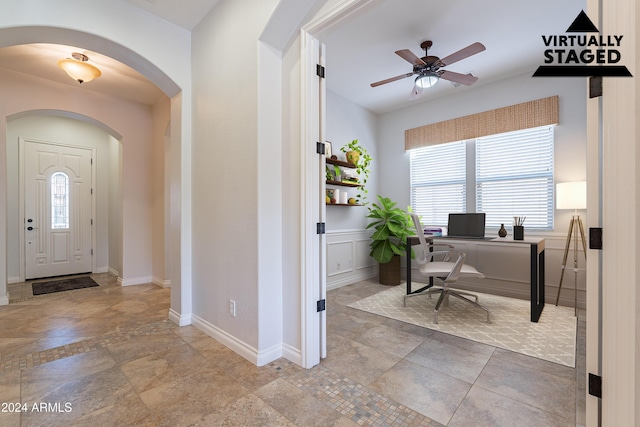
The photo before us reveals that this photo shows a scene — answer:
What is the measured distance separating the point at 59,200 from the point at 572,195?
7.70 m

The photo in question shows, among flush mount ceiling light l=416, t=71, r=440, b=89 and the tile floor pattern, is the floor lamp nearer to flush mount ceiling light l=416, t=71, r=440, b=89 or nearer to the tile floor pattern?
the tile floor pattern

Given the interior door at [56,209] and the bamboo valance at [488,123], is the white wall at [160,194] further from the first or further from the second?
the bamboo valance at [488,123]

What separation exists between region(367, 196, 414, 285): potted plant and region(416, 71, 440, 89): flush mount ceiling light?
1959 millimetres

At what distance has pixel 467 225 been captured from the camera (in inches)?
153

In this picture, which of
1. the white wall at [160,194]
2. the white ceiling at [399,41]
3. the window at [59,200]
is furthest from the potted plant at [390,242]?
the window at [59,200]

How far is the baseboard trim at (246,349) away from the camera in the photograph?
204 cm

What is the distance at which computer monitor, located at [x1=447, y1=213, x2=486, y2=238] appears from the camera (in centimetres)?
378

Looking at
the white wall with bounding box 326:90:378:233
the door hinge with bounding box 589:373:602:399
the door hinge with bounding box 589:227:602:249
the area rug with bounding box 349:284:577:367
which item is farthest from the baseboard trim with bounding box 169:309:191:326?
the door hinge with bounding box 589:227:602:249

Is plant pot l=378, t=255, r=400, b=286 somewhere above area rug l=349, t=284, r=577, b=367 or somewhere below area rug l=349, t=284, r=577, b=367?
above

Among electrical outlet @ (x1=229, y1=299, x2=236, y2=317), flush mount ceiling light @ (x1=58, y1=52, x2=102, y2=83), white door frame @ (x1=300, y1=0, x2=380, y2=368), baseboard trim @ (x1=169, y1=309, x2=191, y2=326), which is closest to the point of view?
white door frame @ (x1=300, y1=0, x2=380, y2=368)

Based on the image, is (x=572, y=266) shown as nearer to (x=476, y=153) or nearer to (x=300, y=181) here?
(x=476, y=153)

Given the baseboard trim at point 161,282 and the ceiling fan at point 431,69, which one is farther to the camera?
the baseboard trim at point 161,282

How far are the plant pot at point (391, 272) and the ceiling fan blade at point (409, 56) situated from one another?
2.76m

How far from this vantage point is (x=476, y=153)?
4219mm
